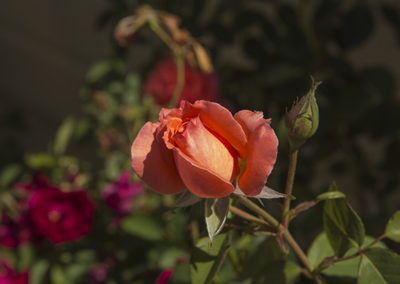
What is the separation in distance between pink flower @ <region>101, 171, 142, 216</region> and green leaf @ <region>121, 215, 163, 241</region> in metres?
0.17

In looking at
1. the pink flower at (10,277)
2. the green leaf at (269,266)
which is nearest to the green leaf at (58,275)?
the pink flower at (10,277)

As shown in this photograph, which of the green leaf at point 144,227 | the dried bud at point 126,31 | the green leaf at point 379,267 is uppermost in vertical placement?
the dried bud at point 126,31

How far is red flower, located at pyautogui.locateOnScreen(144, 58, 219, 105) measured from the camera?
99 cm

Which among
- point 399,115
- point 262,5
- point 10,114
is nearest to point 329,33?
point 399,115

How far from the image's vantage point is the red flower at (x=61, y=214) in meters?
0.92

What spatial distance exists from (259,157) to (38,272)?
2.65ft

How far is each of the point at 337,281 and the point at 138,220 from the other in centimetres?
35

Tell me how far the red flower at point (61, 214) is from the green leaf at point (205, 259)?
1.80 ft

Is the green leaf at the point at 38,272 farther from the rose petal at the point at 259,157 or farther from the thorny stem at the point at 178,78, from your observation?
the rose petal at the point at 259,157

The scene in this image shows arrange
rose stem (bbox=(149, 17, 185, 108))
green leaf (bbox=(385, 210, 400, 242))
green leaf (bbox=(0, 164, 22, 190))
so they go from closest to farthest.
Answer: green leaf (bbox=(385, 210, 400, 242))
rose stem (bbox=(149, 17, 185, 108))
green leaf (bbox=(0, 164, 22, 190))

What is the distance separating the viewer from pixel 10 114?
207 cm

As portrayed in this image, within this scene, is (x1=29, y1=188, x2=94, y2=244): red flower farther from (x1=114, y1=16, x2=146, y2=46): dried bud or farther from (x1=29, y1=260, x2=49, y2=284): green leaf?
(x1=114, y1=16, x2=146, y2=46): dried bud

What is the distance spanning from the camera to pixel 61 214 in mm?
924

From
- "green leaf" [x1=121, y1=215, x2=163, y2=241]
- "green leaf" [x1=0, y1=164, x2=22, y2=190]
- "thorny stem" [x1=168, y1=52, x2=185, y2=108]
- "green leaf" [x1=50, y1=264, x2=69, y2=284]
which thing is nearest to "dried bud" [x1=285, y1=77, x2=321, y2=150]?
"green leaf" [x1=121, y1=215, x2=163, y2=241]
